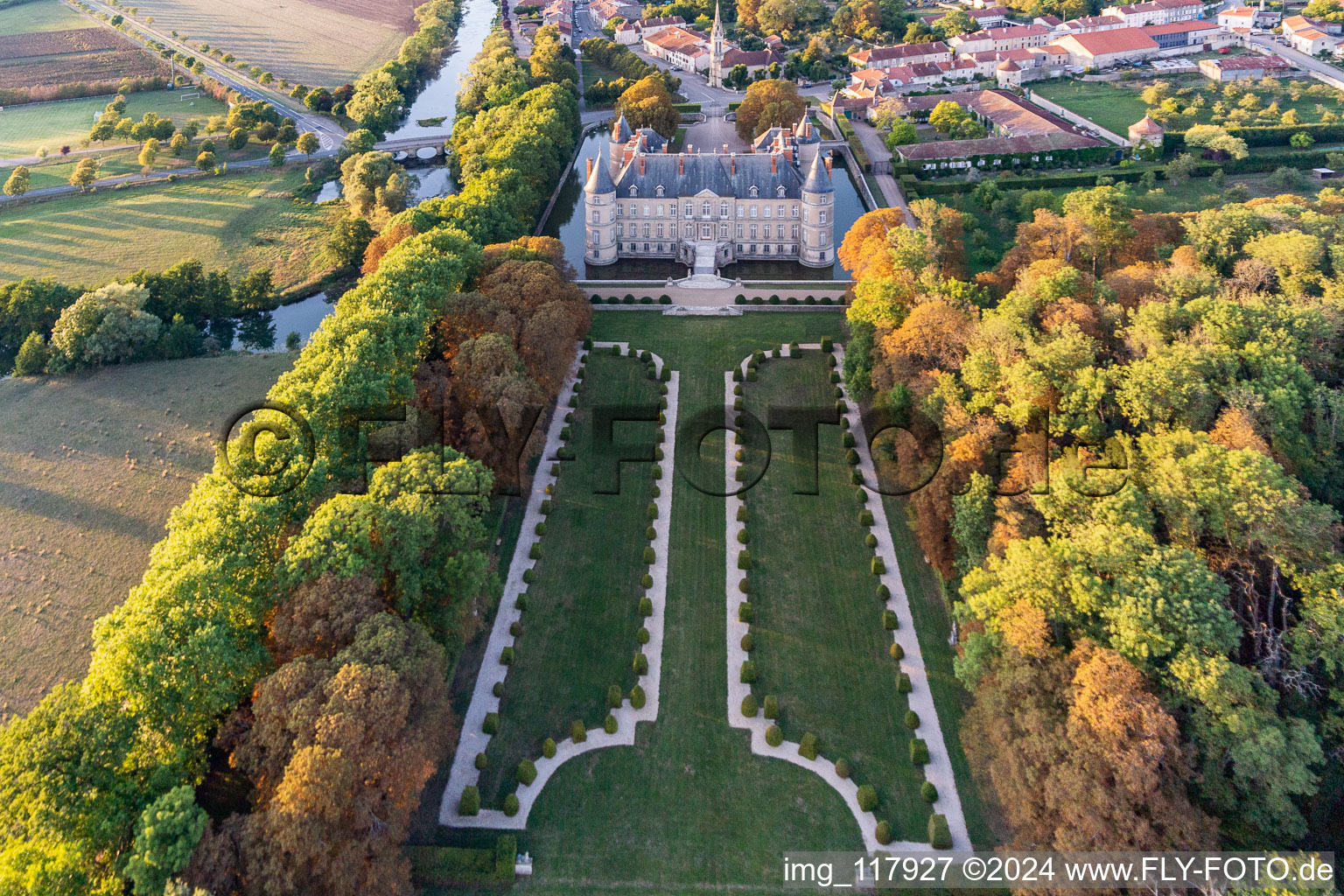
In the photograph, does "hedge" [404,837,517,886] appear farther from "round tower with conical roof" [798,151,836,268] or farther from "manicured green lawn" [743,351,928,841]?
"round tower with conical roof" [798,151,836,268]

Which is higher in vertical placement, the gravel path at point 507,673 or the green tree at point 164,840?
the green tree at point 164,840

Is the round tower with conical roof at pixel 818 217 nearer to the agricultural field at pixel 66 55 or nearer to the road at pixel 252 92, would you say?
the road at pixel 252 92

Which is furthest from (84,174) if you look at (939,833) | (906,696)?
(939,833)

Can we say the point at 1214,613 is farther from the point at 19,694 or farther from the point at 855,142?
the point at 855,142

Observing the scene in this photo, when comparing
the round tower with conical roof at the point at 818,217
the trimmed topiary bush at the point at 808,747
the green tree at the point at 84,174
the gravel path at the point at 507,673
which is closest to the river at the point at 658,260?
the round tower with conical roof at the point at 818,217

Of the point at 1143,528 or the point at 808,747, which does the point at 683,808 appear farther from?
the point at 1143,528

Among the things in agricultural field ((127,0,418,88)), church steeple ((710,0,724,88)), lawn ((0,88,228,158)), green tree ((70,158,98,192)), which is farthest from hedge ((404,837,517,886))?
agricultural field ((127,0,418,88))
